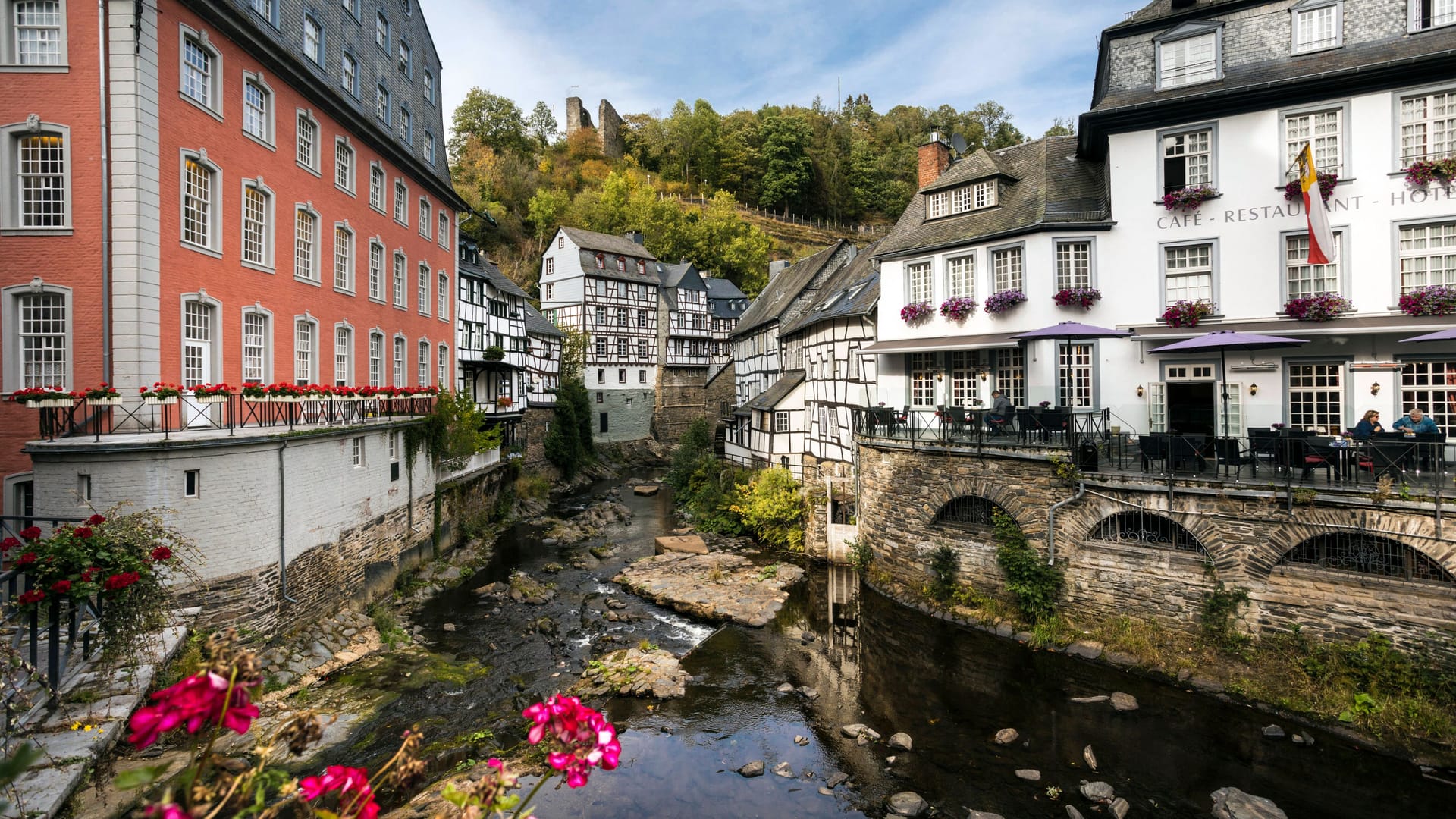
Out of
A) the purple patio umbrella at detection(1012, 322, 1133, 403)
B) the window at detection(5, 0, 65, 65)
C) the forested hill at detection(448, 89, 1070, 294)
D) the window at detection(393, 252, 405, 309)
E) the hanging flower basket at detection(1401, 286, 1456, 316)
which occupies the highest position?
the forested hill at detection(448, 89, 1070, 294)

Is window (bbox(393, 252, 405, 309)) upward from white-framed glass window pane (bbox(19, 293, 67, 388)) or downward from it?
upward

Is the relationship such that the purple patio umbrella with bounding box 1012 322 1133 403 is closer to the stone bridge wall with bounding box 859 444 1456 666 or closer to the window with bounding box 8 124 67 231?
the stone bridge wall with bounding box 859 444 1456 666

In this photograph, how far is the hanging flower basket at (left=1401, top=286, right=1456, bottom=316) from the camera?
43.5ft

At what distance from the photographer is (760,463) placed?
27.6 metres

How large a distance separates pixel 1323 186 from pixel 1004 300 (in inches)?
258

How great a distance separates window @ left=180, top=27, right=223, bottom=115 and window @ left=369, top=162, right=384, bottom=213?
6.47 meters

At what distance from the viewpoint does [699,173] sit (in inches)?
2980

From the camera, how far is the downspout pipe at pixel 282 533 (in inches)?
496

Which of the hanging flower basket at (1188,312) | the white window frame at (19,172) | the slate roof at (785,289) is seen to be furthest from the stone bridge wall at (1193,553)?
the white window frame at (19,172)

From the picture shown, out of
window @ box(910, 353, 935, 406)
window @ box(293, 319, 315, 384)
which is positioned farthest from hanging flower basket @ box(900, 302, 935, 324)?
window @ box(293, 319, 315, 384)

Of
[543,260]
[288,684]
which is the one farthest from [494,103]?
[288,684]

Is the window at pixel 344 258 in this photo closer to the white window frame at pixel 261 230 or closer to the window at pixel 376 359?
the window at pixel 376 359

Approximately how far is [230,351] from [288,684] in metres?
6.74

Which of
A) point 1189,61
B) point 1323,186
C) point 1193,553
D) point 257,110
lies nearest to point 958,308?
point 1189,61
